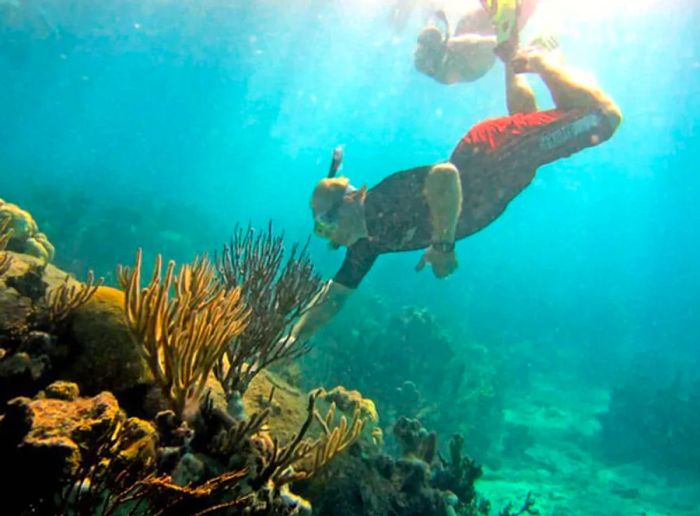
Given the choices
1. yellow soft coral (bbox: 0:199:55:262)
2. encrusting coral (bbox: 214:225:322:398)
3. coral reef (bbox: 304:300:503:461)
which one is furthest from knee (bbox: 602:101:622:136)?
coral reef (bbox: 304:300:503:461)

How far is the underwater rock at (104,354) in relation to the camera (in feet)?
8.87

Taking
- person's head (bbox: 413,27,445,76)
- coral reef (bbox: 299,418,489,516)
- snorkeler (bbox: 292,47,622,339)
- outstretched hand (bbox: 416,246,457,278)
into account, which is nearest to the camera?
coral reef (bbox: 299,418,489,516)

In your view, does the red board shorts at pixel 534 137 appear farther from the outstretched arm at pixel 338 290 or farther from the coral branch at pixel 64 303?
the coral branch at pixel 64 303

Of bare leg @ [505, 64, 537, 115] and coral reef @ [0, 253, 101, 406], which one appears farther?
bare leg @ [505, 64, 537, 115]

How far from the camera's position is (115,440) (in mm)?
2098

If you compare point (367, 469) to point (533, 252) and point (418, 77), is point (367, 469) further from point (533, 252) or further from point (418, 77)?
point (533, 252)

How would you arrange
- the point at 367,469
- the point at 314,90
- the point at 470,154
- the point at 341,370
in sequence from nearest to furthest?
1. the point at 367,469
2. the point at 470,154
3. the point at 341,370
4. the point at 314,90

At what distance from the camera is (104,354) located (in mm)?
2768

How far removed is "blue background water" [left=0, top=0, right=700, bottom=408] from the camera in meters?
34.3

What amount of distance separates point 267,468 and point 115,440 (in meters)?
0.86

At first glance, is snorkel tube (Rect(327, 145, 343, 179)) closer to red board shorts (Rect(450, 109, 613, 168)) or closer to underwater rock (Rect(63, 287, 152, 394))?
red board shorts (Rect(450, 109, 613, 168))

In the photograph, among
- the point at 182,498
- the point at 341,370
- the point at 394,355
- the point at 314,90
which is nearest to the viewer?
the point at 182,498

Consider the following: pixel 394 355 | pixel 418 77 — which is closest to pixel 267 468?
pixel 394 355

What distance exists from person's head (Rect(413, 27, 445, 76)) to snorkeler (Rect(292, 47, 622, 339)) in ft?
8.66
